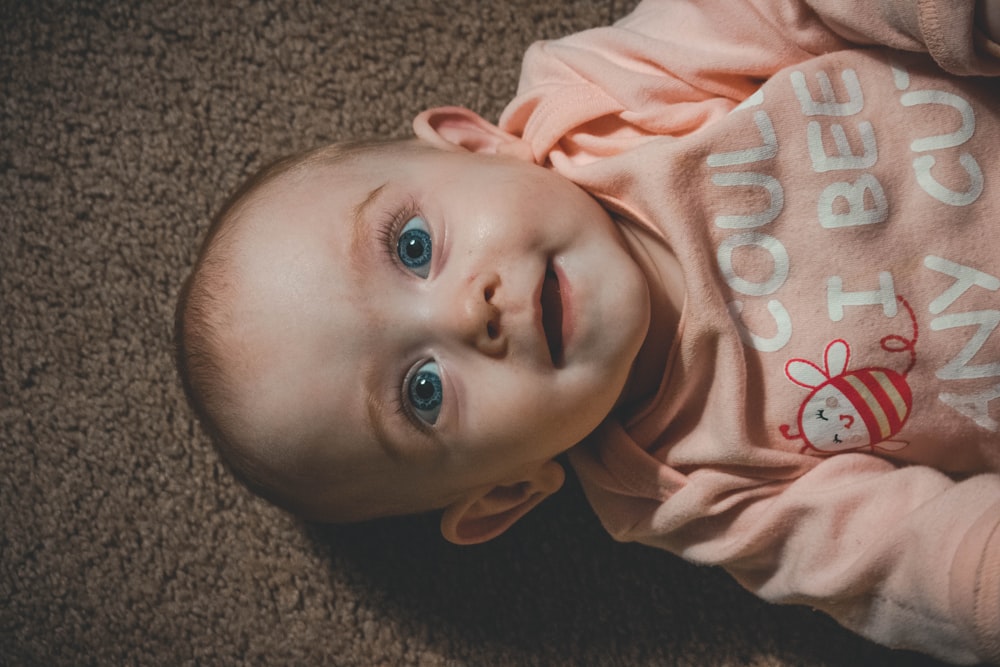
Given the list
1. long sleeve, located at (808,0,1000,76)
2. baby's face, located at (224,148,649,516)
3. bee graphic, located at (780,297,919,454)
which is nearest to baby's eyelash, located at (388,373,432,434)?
baby's face, located at (224,148,649,516)

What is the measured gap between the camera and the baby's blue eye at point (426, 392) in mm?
735

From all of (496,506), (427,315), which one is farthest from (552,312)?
(496,506)

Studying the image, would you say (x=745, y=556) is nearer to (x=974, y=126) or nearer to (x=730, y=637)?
(x=730, y=637)

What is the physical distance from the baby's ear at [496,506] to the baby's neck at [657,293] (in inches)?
5.1

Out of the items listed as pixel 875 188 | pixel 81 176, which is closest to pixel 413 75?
pixel 81 176

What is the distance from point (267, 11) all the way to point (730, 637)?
928 mm

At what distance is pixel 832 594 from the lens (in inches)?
29.4

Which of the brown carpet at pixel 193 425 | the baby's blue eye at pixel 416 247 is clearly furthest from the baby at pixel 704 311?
the brown carpet at pixel 193 425

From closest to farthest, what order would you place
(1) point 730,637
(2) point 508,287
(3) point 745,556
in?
(2) point 508,287, (3) point 745,556, (1) point 730,637

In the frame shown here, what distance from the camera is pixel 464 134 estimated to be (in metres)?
0.88

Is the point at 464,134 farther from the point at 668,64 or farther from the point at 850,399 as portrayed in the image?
the point at 850,399

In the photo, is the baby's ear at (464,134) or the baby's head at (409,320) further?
the baby's ear at (464,134)

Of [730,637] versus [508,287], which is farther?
[730,637]

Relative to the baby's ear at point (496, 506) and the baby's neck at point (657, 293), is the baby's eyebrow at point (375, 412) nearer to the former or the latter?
the baby's ear at point (496, 506)
